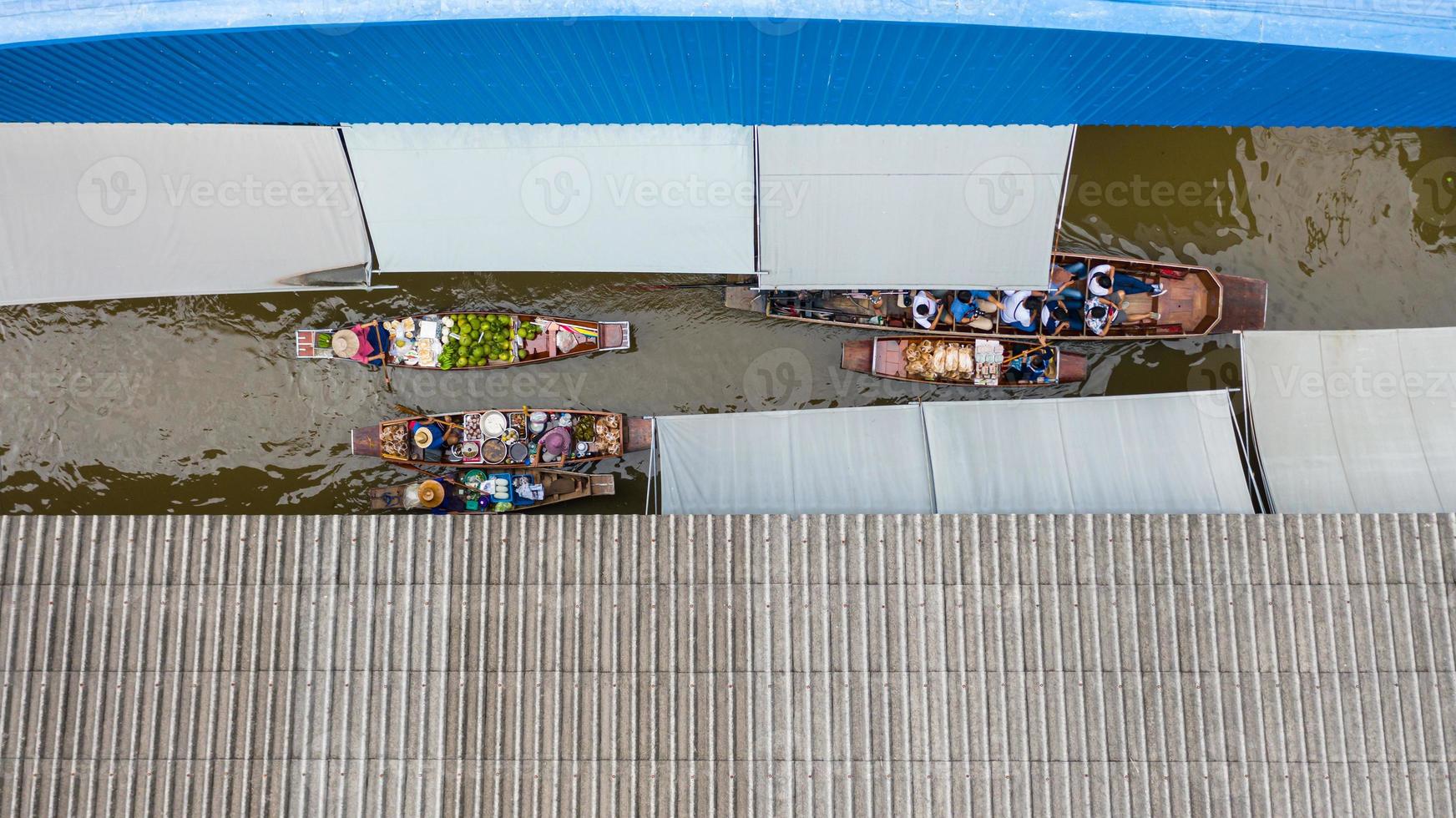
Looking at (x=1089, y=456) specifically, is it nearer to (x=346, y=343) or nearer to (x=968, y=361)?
(x=968, y=361)

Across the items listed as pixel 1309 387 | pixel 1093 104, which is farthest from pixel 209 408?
pixel 1309 387

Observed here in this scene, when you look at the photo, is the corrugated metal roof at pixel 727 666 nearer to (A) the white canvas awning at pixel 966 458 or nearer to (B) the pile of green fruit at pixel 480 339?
(A) the white canvas awning at pixel 966 458

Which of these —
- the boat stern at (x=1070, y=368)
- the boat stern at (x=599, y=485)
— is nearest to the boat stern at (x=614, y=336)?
the boat stern at (x=599, y=485)

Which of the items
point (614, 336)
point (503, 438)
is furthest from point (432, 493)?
point (614, 336)

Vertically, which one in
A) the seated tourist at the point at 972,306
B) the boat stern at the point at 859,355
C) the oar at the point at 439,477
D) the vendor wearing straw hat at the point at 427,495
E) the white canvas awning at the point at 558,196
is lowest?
the vendor wearing straw hat at the point at 427,495

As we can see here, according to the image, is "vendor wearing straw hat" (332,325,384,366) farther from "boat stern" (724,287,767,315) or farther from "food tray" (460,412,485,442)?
"boat stern" (724,287,767,315)
